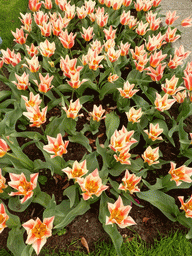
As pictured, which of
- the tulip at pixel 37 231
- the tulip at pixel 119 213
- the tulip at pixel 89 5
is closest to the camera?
the tulip at pixel 37 231

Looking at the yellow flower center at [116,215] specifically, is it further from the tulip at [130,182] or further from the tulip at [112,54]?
the tulip at [112,54]

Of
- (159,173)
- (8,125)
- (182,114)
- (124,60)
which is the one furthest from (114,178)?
(124,60)

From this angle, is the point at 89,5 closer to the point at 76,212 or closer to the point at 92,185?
the point at 92,185

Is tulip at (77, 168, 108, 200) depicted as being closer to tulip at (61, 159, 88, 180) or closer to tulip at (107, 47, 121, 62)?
tulip at (61, 159, 88, 180)

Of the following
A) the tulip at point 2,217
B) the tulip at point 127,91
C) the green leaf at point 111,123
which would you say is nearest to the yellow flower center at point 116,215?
the tulip at point 2,217

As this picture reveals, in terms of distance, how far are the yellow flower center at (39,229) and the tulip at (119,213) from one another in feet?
1.35

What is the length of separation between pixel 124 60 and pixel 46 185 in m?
1.92

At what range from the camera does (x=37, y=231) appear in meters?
1.34

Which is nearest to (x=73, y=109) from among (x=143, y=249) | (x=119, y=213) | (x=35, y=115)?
(x=35, y=115)

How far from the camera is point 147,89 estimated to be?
273 centimetres

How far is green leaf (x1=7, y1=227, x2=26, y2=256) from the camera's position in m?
1.62

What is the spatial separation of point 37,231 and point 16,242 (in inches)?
18.5

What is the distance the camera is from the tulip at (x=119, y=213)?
1396 millimetres

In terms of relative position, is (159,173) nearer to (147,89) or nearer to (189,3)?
(147,89)
